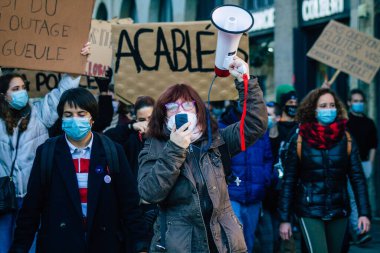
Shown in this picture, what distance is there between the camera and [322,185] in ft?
21.1

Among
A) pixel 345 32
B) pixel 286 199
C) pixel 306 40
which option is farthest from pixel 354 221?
pixel 306 40

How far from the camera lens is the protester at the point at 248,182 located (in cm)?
729

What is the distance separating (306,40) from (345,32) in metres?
4.11

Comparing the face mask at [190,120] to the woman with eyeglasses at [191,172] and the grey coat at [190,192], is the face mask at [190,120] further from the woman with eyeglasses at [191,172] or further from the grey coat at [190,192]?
the grey coat at [190,192]

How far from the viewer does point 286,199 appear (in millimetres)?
6559

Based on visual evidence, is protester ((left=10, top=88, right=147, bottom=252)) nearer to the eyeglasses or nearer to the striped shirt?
the striped shirt

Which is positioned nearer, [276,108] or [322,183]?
[322,183]

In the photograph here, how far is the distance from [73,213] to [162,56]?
11.2ft

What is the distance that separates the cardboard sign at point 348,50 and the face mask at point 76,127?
18.1ft

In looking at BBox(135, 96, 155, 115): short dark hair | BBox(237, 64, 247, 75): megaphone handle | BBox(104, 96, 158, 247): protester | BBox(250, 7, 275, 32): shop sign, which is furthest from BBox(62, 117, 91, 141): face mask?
BBox(250, 7, 275, 32): shop sign

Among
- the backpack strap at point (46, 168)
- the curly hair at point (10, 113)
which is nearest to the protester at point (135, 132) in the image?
the curly hair at point (10, 113)

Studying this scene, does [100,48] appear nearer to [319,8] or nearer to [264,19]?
[319,8]

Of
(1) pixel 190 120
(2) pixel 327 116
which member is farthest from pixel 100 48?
(1) pixel 190 120

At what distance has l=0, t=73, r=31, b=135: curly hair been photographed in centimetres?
627
